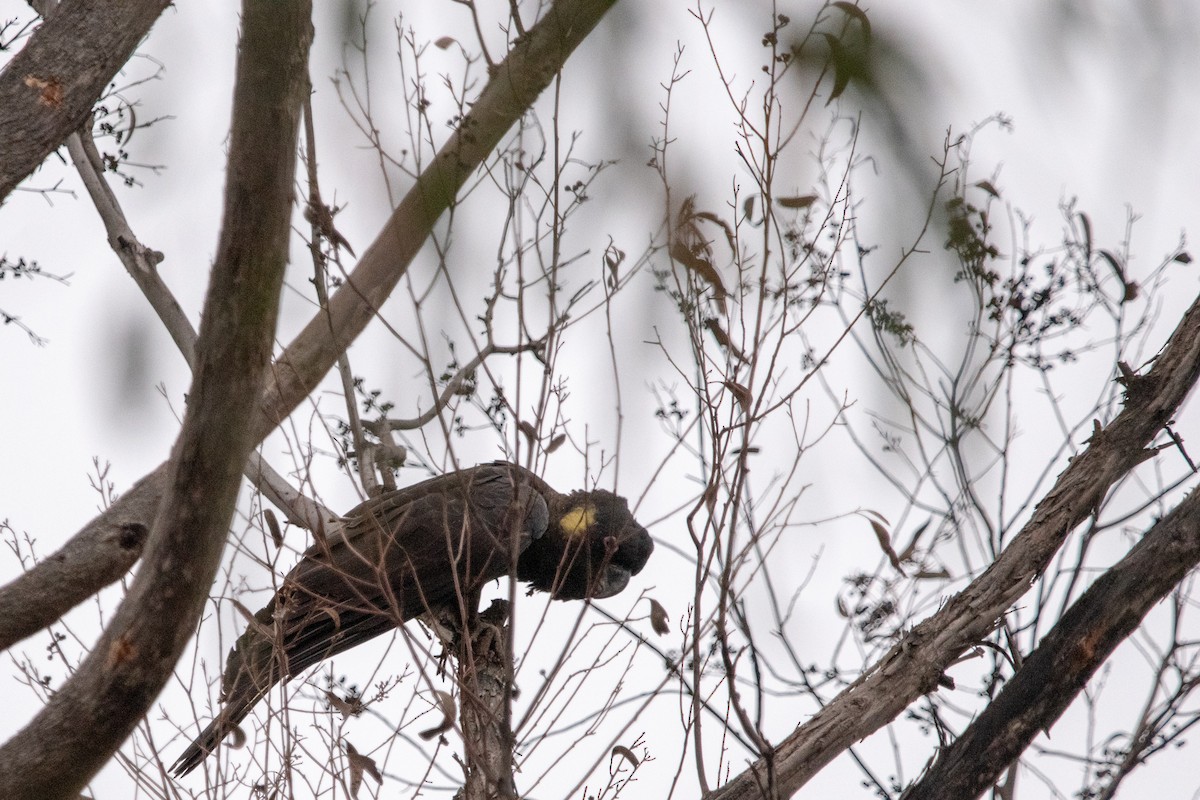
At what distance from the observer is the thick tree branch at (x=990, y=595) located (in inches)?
133

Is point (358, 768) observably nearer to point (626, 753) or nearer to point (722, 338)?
point (626, 753)

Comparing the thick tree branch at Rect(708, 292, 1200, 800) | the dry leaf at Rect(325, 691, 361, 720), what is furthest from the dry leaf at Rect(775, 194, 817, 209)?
the dry leaf at Rect(325, 691, 361, 720)

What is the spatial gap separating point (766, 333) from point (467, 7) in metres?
1.99

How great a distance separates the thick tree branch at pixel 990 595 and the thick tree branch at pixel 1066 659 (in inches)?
7.3

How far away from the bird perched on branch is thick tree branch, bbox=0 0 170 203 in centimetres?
152

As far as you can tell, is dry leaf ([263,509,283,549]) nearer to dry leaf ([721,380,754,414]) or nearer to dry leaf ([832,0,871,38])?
dry leaf ([721,380,754,414])

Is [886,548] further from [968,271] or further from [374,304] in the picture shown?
[968,271]

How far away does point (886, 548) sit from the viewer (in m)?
2.94

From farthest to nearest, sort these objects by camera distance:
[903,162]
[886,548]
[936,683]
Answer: [936,683]
[886,548]
[903,162]

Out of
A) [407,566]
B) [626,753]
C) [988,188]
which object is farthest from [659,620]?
[988,188]

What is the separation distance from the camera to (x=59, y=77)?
11.3ft

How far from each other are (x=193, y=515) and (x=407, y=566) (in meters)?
1.83

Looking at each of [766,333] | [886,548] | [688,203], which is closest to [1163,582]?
[886,548]

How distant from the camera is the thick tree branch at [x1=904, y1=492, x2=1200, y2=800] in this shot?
136 inches
